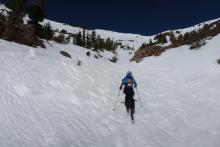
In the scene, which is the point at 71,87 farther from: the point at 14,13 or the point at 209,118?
the point at 14,13

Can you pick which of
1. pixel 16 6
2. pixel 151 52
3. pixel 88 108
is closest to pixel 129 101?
pixel 88 108

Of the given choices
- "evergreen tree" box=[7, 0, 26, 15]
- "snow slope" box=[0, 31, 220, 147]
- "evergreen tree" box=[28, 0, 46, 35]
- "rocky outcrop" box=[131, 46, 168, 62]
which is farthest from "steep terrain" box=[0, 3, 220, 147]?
"rocky outcrop" box=[131, 46, 168, 62]

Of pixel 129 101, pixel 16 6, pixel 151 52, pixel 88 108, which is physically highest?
pixel 16 6

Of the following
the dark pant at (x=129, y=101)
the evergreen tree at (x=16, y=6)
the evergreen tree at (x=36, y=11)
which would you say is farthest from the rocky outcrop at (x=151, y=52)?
the dark pant at (x=129, y=101)

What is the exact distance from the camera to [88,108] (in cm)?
1212

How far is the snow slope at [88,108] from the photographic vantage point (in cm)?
902

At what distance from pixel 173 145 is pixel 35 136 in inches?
172

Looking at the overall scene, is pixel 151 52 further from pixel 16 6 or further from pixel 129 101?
pixel 129 101

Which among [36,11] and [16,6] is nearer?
[16,6]

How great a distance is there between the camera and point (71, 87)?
14141 millimetres

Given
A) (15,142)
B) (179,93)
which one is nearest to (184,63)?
(179,93)

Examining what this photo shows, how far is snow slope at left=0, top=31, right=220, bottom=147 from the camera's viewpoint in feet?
29.6

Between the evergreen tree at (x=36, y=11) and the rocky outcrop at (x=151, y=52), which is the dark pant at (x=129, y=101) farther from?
the rocky outcrop at (x=151, y=52)

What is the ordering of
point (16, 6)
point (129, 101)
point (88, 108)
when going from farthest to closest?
1. point (16, 6)
2. point (129, 101)
3. point (88, 108)
